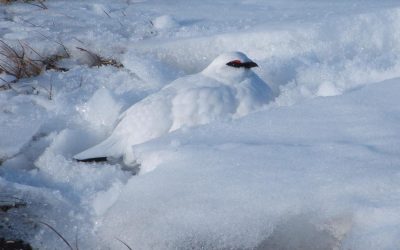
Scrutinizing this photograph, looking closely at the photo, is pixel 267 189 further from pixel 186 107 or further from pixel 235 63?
pixel 235 63

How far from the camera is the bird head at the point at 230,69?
280 cm

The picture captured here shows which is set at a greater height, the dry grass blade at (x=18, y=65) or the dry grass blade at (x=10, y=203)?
the dry grass blade at (x=10, y=203)

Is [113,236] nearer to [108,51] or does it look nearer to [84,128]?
[84,128]

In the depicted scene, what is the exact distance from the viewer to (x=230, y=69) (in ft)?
9.27

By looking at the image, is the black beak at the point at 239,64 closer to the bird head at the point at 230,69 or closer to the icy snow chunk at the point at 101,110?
the bird head at the point at 230,69

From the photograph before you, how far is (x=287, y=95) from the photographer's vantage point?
2758 millimetres

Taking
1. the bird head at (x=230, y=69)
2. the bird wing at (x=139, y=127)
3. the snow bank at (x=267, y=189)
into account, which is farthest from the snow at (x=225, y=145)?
the bird head at (x=230, y=69)

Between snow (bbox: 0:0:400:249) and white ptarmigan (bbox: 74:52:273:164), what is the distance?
0.06 metres

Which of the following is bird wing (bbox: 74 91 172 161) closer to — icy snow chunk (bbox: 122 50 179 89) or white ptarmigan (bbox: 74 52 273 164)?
white ptarmigan (bbox: 74 52 273 164)

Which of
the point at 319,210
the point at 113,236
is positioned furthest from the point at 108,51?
the point at 319,210

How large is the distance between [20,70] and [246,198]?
2.24 m

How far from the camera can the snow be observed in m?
1.58

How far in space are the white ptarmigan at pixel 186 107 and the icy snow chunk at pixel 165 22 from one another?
130 cm

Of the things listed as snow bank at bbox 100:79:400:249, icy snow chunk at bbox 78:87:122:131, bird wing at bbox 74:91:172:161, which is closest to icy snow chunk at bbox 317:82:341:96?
snow bank at bbox 100:79:400:249
